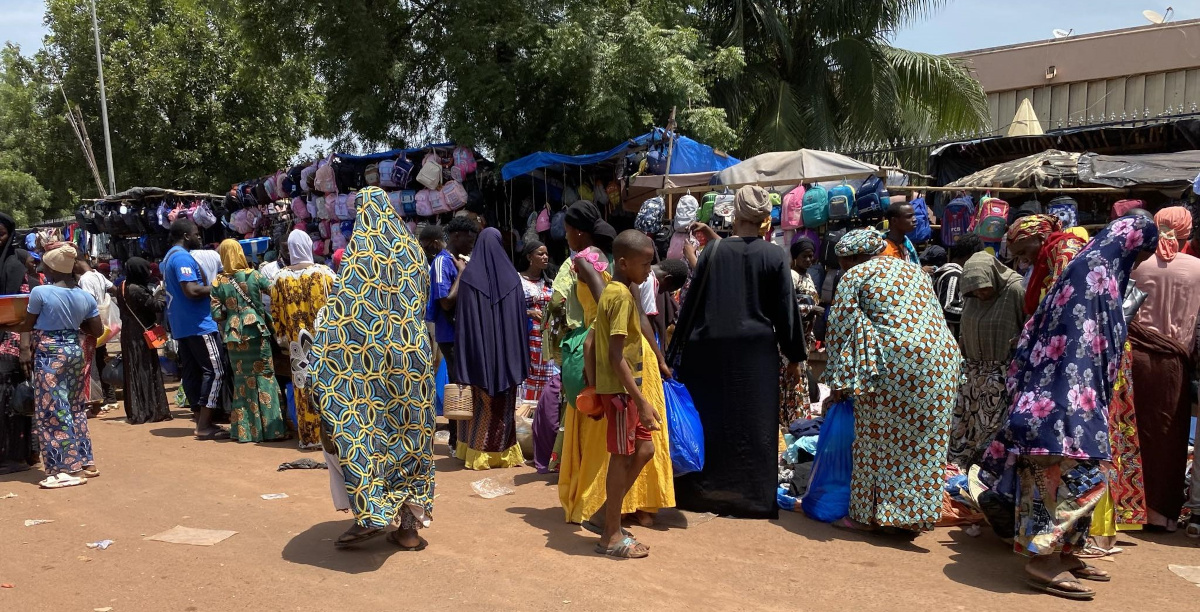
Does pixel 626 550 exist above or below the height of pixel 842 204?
below

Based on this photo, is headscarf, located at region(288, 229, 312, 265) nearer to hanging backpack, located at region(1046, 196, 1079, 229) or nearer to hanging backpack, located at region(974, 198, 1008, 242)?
hanging backpack, located at region(974, 198, 1008, 242)

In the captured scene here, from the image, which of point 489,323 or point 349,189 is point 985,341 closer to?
point 489,323

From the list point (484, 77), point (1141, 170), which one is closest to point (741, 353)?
point (1141, 170)

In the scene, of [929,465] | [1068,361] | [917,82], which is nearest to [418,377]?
[929,465]

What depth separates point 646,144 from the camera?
32.0ft

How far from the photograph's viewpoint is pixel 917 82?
1577cm

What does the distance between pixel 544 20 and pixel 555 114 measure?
4.43ft

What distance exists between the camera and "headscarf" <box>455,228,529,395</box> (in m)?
6.60

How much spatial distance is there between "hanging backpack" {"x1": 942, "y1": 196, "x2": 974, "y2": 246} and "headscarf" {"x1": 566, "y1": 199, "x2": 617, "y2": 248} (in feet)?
14.3

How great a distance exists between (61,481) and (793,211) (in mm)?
6424

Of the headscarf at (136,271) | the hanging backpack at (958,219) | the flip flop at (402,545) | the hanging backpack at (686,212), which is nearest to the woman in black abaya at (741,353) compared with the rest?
the flip flop at (402,545)

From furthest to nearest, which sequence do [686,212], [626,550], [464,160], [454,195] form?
[464,160] → [454,195] → [686,212] → [626,550]

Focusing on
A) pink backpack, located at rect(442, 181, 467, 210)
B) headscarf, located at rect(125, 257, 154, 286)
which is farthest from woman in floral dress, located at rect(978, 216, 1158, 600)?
headscarf, located at rect(125, 257, 154, 286)

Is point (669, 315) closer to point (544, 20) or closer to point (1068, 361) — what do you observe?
point (1068, 361)
